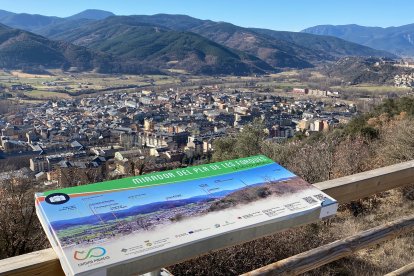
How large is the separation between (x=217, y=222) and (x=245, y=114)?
183ft

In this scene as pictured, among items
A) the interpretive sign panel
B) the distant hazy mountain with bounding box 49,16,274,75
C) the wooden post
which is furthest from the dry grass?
the distant hazy mountain with bounding box 49,16,274,75

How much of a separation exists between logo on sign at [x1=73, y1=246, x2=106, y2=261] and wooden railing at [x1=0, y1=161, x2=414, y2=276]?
0.22ft

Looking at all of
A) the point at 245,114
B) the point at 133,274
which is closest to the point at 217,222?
the point at 133,274

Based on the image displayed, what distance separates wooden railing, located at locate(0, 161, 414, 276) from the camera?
146 cm

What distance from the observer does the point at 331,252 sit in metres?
1.94

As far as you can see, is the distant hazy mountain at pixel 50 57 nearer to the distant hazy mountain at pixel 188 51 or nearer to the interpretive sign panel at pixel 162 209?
the distant hazy mountain at pixel 188 51

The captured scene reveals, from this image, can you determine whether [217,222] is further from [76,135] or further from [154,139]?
[76,135]

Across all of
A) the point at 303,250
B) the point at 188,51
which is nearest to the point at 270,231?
the point at 303,250

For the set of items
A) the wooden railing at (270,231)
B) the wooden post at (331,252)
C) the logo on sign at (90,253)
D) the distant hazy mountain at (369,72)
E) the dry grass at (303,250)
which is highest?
the logo on sign at (90,253)

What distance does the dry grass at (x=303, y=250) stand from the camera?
9.61ft

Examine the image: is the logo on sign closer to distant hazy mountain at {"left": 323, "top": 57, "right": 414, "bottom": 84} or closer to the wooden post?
the wooden post

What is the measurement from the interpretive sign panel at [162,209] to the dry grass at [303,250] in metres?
1.23

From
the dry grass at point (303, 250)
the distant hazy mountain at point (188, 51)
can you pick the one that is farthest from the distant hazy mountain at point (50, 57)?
the dry grass at point (303, 250)

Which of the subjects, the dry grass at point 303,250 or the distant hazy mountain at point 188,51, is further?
the distant hazy mountain at point 188,51
